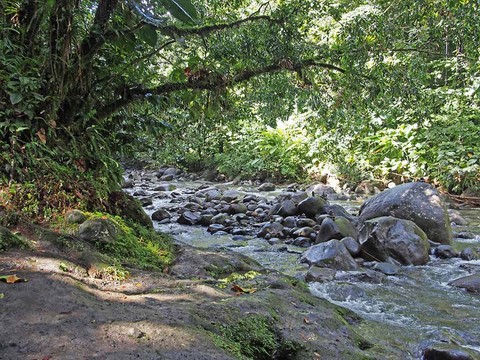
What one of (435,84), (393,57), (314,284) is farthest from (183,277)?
(435,84)

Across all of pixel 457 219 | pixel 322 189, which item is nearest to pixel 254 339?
pixel 457 219

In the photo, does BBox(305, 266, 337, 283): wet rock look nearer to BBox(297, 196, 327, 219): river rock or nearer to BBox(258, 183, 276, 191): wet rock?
BBox(297, 196, 327, 219): river rock

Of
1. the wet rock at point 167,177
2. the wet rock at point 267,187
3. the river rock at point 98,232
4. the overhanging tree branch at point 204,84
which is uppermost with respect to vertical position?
the overhanging tree branch at point 204,84

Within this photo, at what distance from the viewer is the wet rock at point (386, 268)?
16.1 ft

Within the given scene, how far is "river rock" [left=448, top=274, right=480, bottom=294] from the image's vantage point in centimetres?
424

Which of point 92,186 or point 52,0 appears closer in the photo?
point 52,0

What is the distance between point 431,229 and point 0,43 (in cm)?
629

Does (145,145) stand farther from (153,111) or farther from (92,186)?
(92,186)

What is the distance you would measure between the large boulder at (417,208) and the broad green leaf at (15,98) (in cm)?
567

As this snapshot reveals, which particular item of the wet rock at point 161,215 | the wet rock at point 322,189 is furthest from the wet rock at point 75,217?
the wet rock at point 322,189

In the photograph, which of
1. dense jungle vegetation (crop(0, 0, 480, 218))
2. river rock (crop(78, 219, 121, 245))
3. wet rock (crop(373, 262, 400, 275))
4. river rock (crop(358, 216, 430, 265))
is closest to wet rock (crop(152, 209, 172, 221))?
dense jungle vegetation (crop(0, 0, 480, 218))

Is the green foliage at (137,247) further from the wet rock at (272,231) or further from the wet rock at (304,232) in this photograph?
the wet rock at (304,232)

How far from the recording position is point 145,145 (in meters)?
4.82

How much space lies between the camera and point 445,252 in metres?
5.57
